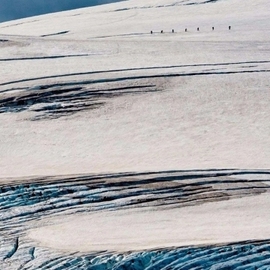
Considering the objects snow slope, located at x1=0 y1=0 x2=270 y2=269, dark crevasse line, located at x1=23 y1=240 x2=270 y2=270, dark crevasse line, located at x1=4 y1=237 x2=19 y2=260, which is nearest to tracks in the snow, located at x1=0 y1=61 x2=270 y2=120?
snow slope, located at x1=0 y1=0 x2=270 y2=269

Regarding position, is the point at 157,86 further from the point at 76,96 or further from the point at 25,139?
the point at 25,139

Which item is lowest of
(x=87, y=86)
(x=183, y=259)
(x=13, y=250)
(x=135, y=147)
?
(x=183, y=259)

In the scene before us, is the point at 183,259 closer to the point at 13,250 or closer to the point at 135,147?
the point at 13,250

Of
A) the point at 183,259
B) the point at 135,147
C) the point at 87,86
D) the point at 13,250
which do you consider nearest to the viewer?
the point at 183,259

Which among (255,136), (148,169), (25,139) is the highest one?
(25,139)

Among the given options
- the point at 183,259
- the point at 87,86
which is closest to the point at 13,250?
the point at 183,259

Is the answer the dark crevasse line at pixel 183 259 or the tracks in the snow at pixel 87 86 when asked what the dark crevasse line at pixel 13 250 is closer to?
the dark crevasse line at pixel 183 259

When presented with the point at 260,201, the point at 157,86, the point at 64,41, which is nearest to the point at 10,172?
the point at 260,201

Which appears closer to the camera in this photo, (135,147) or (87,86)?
(135,147)

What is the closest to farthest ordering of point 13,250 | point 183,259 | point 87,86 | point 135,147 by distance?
point 183,259 < point 13,250 < point 135,147 < point 87,86
